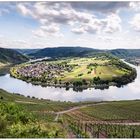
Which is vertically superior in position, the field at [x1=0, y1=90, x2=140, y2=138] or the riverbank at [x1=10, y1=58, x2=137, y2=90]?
the riverbank at [x1=10, y1=58, x2=137, y2=90]

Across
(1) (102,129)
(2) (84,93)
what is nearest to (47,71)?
(2) (84,93)

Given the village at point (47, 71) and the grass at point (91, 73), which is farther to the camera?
the village at point (47, 71)

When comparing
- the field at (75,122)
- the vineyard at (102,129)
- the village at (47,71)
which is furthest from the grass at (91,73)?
the vineyard at (102,129)

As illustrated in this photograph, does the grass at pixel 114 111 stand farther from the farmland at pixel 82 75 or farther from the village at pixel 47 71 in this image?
the village at pixel 47 71

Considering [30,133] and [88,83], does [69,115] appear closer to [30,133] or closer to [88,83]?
[30,133]

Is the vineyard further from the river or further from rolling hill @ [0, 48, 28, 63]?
rolling hill @ [0, 48, 28, 63]

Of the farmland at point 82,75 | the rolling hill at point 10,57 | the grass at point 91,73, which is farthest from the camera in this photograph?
the rolling hill at point 10,57

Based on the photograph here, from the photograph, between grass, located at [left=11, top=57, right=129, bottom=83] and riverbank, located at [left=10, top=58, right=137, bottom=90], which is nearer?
riverbank, located at [left=10, top=58, right=137, bottom=90]

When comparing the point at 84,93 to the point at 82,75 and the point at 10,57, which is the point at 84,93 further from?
the point at 10,57

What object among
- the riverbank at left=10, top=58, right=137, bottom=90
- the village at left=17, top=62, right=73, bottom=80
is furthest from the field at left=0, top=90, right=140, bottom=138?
the village at left=17, top=62, right=73, bottom=80
